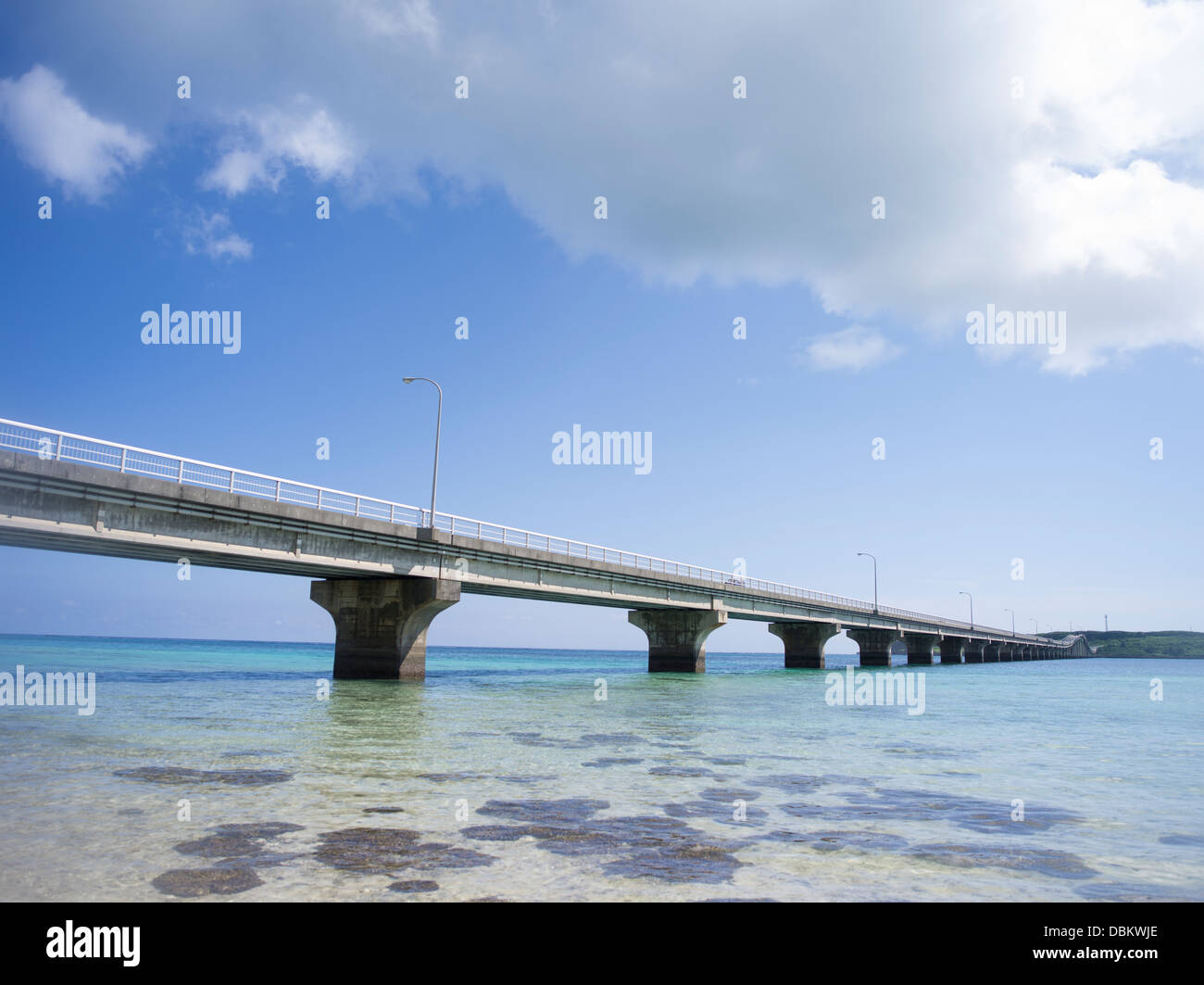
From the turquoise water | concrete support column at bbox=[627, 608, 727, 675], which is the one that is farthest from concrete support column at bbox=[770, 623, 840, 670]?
the turquoise water

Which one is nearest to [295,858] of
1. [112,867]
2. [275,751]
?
[112,867]

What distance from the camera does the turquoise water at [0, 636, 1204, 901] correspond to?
21.4ft

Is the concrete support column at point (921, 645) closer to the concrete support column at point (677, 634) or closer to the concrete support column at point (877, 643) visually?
the concrete support column at point (877, 643)

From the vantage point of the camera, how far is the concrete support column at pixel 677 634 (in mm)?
62062

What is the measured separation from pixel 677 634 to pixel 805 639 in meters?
28.1

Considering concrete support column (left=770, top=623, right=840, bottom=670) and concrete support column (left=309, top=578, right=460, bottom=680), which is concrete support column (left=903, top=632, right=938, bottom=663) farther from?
concrete support column (left=309, top=578, right=460, bottom=680)

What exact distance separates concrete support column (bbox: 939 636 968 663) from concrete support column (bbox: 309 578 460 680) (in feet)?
409

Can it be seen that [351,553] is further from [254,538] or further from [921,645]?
[921,645]

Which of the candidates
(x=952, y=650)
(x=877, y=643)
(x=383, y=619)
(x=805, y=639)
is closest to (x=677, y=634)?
(x=805, y=639)
